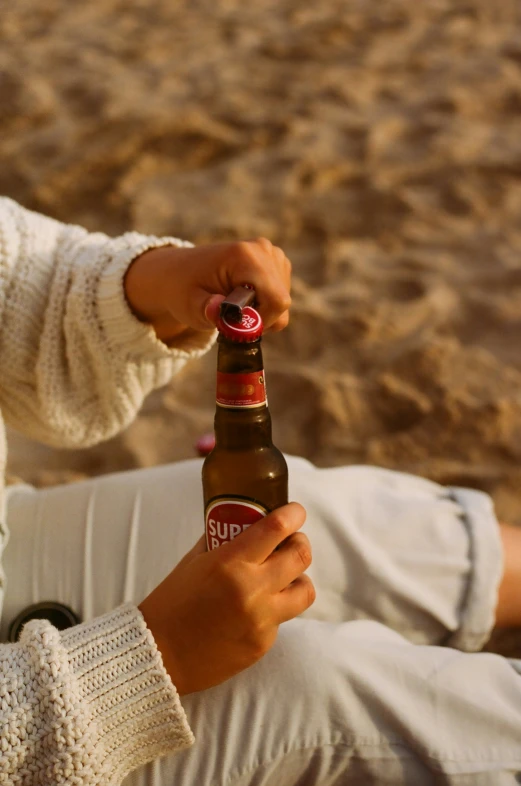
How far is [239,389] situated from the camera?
2.27ft

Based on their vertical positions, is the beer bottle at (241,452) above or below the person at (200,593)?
above

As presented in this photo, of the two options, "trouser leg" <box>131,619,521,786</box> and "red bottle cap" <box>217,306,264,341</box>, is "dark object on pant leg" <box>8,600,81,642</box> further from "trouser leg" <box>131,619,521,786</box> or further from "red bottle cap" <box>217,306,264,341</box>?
"red bottle cap" <box>217,306,264,341</box>

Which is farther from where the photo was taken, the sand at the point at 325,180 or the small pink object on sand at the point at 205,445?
the sand at the point at 325,180

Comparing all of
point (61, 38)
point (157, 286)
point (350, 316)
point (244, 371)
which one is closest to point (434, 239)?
point (350, 316)

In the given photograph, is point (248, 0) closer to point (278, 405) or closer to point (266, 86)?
point (266, 86)

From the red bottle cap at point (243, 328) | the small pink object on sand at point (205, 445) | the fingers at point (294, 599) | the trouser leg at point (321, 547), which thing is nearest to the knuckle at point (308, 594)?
the fingers at point (294, 599)

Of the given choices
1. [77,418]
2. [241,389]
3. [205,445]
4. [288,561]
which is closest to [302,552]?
[288,561]

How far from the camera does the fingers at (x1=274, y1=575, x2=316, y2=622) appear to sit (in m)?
0.70

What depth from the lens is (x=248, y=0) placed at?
3803 mm

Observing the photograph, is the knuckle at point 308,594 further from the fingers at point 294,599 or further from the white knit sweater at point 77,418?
the white knit sweater at point 77,418

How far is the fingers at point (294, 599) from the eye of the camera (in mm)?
699

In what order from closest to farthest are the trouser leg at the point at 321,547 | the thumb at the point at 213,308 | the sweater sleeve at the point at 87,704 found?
the sweater sleeve at the point at 87,704
the thumb at the point at 213,308
the trouser leg at the point at 321,547

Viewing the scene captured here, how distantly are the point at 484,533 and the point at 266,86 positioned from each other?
2.38 meters

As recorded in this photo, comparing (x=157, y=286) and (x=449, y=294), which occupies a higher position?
(x=157, y=286)
